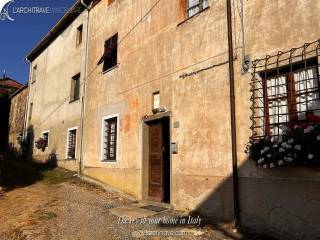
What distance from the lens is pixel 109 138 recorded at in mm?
11906

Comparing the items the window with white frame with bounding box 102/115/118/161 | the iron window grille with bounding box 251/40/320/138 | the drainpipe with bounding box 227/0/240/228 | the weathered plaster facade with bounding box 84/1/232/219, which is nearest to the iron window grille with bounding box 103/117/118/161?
the window with white frame with bounding box 102/115/118/161

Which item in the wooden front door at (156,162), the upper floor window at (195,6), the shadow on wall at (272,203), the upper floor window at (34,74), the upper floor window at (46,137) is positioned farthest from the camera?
the upper floor window at (34,74)

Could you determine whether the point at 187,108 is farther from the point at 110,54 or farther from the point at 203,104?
the point at 110,54

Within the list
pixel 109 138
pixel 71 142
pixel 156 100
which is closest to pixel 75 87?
pixel 71 142

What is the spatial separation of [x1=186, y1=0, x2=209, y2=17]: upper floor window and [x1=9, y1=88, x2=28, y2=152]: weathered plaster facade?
16743 mm

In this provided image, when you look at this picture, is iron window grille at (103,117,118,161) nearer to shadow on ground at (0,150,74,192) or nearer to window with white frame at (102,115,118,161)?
window with white frame at (102,115,118,161)

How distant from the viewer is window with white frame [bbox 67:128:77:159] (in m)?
14.6

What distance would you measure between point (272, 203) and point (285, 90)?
6.95 feet

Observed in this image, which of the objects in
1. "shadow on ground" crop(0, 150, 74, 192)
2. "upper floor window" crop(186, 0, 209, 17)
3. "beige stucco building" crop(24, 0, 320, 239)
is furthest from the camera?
"shadow on ground" crop(0, 150, 74, 192)

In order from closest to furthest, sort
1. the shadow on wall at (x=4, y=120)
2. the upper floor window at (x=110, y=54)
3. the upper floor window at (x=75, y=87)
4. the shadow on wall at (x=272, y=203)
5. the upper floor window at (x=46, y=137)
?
the shadow on wall at (x=272, y=203)
the upper floor window at (x=110, y=54)
the upper floor window at (x=75, y=87)
the upper floor window at (x=46, y=137)
the shadow on wall at (x=4, y=120)

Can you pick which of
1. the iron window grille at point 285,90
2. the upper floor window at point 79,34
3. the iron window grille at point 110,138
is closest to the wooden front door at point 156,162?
the iron window grille at point 110,138

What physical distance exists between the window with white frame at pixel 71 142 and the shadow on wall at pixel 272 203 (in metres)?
8.94

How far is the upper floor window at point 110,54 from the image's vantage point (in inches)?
477

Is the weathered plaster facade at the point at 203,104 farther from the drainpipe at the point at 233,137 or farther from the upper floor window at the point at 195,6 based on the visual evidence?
the upper floor window at the point at 195,6
